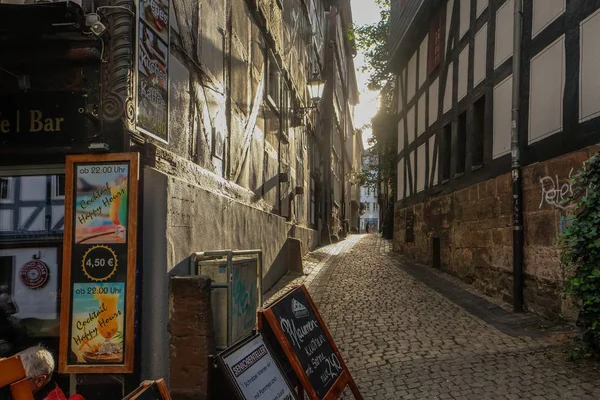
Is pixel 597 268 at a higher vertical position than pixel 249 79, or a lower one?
lower

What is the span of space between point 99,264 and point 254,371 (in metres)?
1.67

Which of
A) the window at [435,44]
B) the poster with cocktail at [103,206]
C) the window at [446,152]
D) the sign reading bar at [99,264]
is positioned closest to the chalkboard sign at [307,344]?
the sign reading bar at [99,264]

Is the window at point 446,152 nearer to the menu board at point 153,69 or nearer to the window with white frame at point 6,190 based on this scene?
the menu board at point 153,69

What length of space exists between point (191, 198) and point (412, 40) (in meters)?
11.0

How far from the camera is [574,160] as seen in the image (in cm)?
600

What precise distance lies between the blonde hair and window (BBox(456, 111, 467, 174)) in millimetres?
9228

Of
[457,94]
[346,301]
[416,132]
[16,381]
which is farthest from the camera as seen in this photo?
[416,132]

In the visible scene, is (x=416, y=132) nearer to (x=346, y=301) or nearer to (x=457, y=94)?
(x=457, y=94)

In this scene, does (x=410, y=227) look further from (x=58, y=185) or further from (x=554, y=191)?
(x=58, y=185)

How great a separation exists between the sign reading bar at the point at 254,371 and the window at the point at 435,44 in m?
10.00

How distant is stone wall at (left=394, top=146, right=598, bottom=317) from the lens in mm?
6344

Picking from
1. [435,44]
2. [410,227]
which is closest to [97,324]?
[435,44]

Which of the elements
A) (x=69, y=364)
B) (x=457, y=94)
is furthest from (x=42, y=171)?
(x=457, y=94)

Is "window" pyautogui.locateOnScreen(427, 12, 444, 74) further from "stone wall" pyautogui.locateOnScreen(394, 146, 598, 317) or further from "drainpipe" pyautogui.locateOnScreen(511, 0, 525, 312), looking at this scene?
"drainpipe" pyautogui.locateOnScreen(511, 0, 525, 312)
